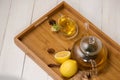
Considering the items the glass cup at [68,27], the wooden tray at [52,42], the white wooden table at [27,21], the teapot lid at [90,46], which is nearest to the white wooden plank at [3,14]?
the white wooden table at [27,21]

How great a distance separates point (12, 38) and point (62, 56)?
25 centimetres

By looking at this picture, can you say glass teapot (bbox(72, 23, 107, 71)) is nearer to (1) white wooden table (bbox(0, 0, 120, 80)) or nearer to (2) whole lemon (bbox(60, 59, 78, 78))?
(2) whole lemon (bbox(60, 59, 78, 78))

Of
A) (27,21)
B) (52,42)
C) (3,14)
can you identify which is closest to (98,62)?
(52,42)

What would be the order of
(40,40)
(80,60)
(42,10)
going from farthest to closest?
(42,10) < (40,40) < (80,60)

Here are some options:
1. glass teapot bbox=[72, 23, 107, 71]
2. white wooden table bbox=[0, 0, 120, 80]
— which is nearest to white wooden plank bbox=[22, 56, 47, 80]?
white wooden table bbox=[0, 0, 120, 80]

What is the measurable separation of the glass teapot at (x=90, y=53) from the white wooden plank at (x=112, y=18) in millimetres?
135

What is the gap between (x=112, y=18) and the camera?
1234 millimetres

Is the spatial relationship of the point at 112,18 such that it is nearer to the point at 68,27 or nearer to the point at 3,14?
the point at 68,27

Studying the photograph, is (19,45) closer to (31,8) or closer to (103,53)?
(31,8)

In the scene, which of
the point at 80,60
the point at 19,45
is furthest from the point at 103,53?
the point at 19,45

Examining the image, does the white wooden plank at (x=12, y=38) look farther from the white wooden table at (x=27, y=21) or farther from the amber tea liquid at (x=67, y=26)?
the amber tea liquid at (x=67, y=26)

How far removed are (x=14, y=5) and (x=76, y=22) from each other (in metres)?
0.31

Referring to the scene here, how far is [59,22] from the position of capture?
117 centimetres

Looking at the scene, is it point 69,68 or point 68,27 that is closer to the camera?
point 69,68
